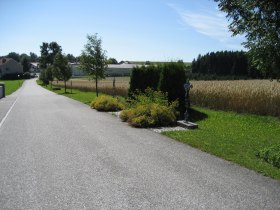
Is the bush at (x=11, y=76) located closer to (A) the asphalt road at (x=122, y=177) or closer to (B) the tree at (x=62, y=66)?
(B) the tree at (x=62, y=66)

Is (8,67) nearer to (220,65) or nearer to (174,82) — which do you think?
(220,65)

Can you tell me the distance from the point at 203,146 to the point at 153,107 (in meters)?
5.13

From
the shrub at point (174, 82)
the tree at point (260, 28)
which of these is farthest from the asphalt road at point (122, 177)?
the shrub at point (174, 82)

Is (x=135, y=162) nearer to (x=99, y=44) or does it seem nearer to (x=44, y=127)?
(x=44, y=127)

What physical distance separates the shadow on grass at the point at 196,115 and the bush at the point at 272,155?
7268 mm

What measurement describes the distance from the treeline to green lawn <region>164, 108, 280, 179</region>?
220ft

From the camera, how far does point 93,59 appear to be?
3048 centimetres

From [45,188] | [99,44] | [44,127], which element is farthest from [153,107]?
[99,44]

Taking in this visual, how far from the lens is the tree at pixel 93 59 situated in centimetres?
3052

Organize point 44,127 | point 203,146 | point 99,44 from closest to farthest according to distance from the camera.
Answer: point 203,146 < point 44,127 < point 99,44

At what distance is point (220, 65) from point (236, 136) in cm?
8443

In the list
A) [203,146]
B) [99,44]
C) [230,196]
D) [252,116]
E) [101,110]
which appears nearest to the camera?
[230,196]

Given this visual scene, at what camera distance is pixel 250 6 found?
8023mm

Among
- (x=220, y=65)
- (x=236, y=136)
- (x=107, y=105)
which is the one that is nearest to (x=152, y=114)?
(x=236, y=136)
